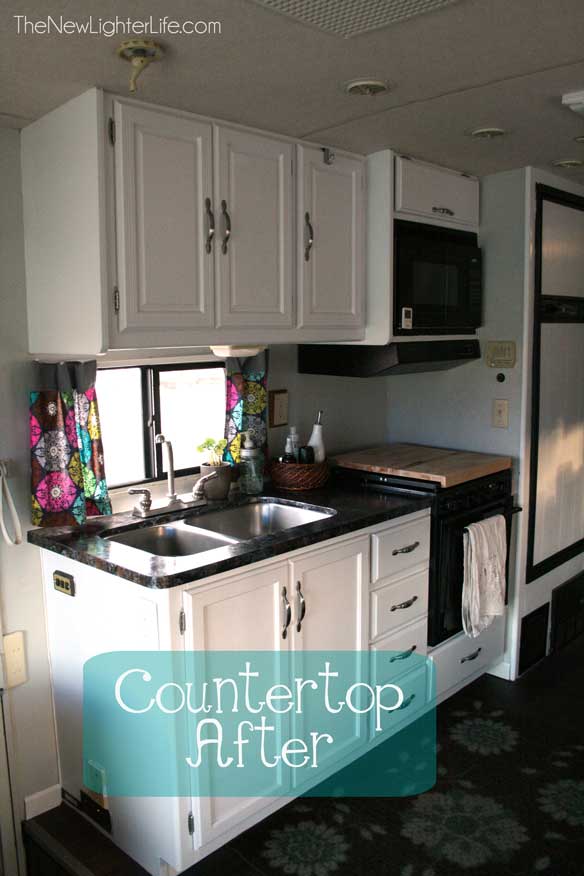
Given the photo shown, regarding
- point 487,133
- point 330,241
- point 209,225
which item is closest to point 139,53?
point 209,225

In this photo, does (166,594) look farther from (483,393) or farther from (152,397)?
(483,393)

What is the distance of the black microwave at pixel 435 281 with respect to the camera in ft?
9.70

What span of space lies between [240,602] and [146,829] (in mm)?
716

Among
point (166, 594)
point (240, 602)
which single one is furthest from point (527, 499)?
point (166, 594)

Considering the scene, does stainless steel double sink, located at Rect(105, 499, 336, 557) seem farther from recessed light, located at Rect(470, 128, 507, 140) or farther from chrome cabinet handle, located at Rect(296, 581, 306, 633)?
recessed light, located at Rect(470, 128, 507, 140)

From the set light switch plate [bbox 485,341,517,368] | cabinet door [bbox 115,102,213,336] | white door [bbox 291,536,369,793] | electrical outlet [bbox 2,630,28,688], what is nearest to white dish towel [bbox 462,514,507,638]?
white door [bbox 291,536,369,793]

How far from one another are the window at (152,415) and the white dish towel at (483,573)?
3.72ft

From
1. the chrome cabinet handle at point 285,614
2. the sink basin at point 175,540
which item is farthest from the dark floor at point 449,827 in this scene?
the sink basin at point 175,540

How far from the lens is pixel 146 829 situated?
2.27m

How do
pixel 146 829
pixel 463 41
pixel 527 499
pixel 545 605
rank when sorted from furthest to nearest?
pixel 545 605
pixel 527 499
pixel 146 829
pixel 463 41

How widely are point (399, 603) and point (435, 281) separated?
1.27 metres

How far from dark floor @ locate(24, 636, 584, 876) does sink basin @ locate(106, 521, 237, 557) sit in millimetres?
902

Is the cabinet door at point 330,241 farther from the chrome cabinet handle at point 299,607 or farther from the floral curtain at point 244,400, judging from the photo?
the chrome cabinet handle at point 299,607

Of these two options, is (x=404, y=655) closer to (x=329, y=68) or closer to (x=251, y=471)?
(x=251, y=471)
